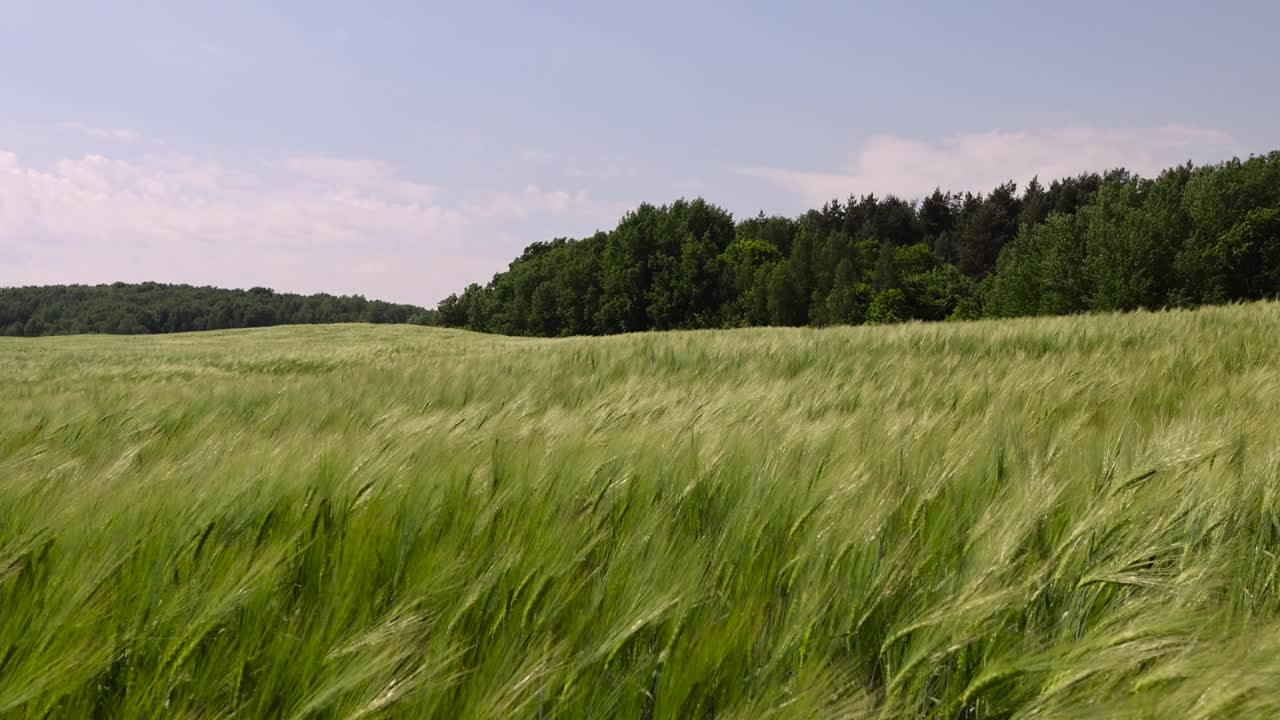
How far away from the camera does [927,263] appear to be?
69.1m

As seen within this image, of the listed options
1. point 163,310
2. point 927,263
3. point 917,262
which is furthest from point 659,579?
point 163,310

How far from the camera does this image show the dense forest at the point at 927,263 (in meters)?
44.6

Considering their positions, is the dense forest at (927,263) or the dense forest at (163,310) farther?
the dense forest at (163,310)

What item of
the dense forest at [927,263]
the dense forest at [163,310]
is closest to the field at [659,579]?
the dense forest at [927,263]

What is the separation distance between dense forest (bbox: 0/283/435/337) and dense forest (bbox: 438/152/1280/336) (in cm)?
4393

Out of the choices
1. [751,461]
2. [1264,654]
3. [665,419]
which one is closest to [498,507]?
[751,461]

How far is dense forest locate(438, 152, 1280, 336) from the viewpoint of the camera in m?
44.6

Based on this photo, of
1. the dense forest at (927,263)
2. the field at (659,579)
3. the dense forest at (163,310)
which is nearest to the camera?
the field at (659,579)

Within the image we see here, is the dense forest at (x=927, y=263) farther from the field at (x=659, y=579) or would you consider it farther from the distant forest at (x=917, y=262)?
the field at (x=659, y=579)

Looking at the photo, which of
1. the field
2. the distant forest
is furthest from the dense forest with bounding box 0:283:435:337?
the field

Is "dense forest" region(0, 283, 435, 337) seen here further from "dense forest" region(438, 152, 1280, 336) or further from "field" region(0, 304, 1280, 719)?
"field" region(0, 304, 1280, 719)

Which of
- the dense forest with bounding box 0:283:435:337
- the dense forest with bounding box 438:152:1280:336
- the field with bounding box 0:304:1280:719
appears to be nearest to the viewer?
the field with bounding box 0:304:1280:719

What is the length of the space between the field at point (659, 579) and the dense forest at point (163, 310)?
100114 millimetres

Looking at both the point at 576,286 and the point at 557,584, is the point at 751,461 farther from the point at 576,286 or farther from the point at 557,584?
the point at 576,286
